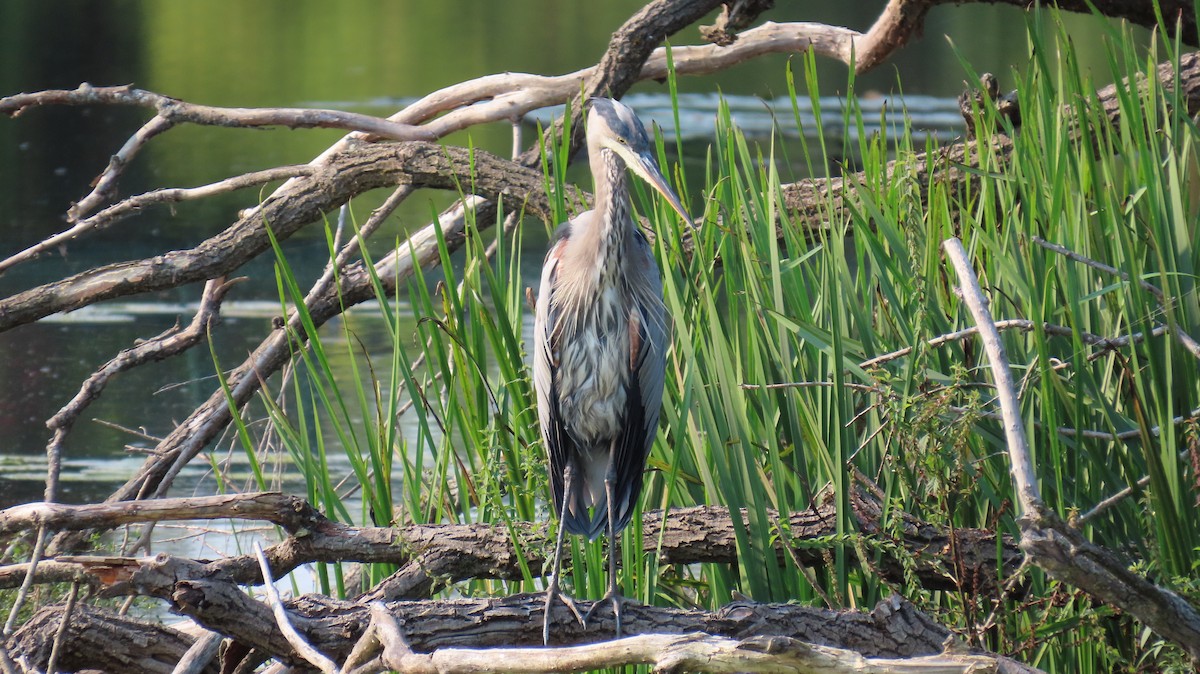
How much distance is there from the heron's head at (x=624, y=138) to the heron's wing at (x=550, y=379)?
229 millimetres

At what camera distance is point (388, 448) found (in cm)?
203

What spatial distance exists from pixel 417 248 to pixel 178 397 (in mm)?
2320

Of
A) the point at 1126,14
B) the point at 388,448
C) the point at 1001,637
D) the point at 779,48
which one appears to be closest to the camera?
the point at 1001,637

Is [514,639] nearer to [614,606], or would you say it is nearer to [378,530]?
[614,606]

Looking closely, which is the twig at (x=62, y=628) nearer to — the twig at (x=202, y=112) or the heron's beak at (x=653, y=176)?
the heron's beak at (x=653, y=176)

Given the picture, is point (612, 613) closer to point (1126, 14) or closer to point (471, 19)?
point (1126, 14)

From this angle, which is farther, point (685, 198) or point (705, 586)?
point (685, 198)

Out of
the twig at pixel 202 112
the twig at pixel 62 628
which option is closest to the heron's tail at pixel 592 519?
the twig at pixel 62 628

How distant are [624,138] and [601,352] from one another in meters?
0.36

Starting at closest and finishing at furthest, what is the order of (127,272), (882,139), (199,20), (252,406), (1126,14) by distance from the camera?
(882,139), (127,272), (1126,14), (252,406), (199,20)

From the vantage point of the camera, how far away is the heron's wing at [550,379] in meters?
2.01

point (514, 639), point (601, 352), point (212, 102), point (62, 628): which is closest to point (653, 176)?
point (601, 352)

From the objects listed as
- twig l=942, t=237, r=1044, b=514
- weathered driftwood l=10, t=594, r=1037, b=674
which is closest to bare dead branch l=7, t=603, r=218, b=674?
weathered driftwood l=10, t=594, r=1037, b=674

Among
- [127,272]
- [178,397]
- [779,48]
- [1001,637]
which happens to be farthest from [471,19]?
[1001,637]
